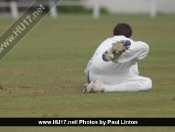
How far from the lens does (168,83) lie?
14.2 metres

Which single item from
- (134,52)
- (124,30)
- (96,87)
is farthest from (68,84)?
(134,52)

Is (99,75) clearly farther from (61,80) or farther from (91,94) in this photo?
(61,80)

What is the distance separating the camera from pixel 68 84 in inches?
557

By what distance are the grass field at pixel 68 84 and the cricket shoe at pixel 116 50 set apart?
0.76m

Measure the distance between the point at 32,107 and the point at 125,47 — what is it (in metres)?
2.15

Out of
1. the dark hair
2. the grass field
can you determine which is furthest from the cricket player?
the grass field

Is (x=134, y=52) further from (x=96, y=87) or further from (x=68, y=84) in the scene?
(x=68, y=84)

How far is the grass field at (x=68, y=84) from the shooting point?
34.8ft

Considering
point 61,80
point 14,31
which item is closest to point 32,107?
point 61,80

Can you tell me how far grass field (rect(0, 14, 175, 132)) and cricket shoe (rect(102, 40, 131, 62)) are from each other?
756mm

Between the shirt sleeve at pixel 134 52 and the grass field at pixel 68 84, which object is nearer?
the grass field at pixel 68 84

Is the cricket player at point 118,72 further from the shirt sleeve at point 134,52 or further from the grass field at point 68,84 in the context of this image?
the grass field at point 68,84

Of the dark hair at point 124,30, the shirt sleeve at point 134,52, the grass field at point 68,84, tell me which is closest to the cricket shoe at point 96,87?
the grass field at point 68,84

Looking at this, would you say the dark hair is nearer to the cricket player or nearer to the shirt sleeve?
the cricket player
